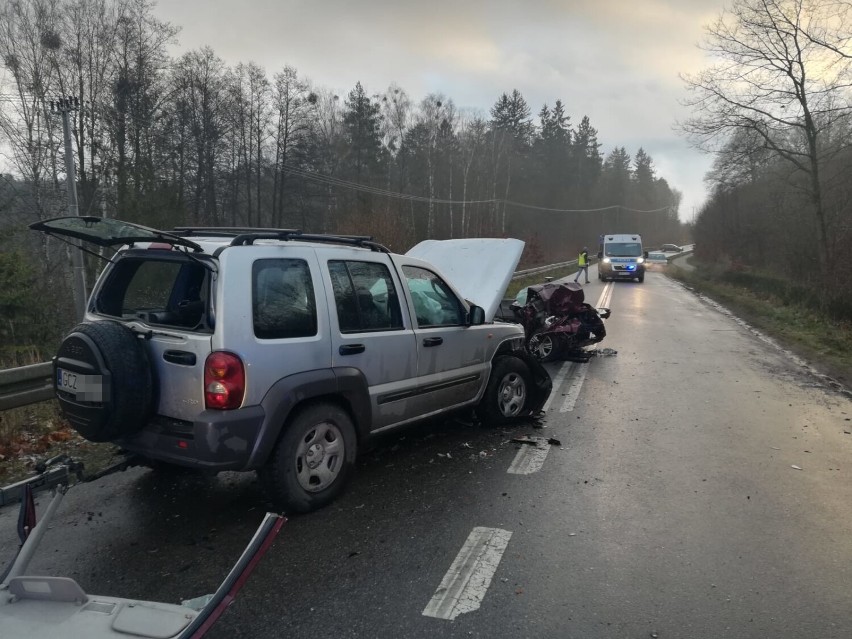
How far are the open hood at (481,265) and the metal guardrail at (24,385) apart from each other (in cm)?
452

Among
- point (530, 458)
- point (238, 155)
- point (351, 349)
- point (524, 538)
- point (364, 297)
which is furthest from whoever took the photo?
point (238, 155)

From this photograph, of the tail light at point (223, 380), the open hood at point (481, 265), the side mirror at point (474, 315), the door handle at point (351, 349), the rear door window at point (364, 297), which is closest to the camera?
the tail light at point (223, 380)

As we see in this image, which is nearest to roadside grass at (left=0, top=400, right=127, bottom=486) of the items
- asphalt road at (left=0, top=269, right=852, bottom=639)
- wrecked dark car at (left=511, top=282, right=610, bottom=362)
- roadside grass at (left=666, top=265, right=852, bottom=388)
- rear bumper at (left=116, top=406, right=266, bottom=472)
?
asphalt road at (left=0, top=269, right=852, bottom=639)

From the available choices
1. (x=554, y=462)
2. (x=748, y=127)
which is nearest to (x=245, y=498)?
(x=554, y=462)

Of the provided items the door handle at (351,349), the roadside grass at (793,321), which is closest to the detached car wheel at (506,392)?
the door handle at (351,349)

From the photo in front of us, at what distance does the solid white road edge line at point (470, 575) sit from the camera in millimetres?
3018

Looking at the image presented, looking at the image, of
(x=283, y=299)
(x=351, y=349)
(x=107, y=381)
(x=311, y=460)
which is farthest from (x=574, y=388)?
(x=107, y=381)

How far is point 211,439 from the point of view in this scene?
11.5ft

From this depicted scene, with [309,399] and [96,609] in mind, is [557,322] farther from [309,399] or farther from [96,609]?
[96,609]

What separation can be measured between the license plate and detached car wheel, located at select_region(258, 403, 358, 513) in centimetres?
113

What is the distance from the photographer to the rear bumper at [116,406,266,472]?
3.50 m

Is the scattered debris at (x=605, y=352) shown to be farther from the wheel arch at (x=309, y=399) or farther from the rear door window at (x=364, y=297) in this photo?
the wheel arch at (x=309, y=399)

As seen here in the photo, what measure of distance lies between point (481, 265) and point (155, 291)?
3921mm

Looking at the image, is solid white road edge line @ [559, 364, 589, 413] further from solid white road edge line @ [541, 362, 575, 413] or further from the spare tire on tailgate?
the spare tire on tailgate
